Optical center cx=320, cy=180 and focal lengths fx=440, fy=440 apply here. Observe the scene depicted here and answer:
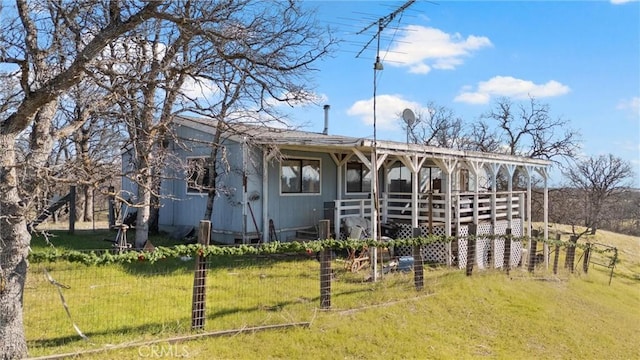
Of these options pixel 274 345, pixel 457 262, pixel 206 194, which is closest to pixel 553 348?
pixel 274 345

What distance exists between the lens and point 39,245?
10.8m

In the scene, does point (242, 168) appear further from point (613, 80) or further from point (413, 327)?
point (613, 80)

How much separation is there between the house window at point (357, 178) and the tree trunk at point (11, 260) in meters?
9.67

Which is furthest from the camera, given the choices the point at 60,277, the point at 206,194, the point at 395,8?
the point at 206,194

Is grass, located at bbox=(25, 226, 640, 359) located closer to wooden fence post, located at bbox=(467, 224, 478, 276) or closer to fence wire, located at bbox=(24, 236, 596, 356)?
fence wire, located at bbox=(24, 236, 596, 356)

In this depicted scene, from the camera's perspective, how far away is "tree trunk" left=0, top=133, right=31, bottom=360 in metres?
3.73

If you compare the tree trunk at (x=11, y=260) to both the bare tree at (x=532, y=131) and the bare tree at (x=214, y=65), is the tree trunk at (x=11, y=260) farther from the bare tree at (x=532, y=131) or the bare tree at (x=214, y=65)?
the bare tree at (x=532, y=131)

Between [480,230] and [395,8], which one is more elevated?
[395,8]

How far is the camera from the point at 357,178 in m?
13.2

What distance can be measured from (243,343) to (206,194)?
7.10m

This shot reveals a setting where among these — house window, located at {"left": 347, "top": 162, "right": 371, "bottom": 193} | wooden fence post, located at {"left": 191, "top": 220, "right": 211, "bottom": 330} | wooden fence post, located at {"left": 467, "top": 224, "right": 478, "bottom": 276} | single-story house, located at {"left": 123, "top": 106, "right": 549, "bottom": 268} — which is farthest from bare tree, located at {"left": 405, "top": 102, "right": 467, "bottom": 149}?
wooden fence post, located at {"left": 191, "top": 220, "right": 211, "bottom": 330}

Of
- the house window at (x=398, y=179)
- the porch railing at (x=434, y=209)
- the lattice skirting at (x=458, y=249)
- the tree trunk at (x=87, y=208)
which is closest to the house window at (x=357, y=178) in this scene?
the porch railing at (x=434, y=209)

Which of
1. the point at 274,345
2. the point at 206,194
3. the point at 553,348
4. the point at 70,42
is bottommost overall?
the point at 553,348

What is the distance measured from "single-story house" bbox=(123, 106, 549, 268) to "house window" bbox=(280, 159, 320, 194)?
3 centimetres
